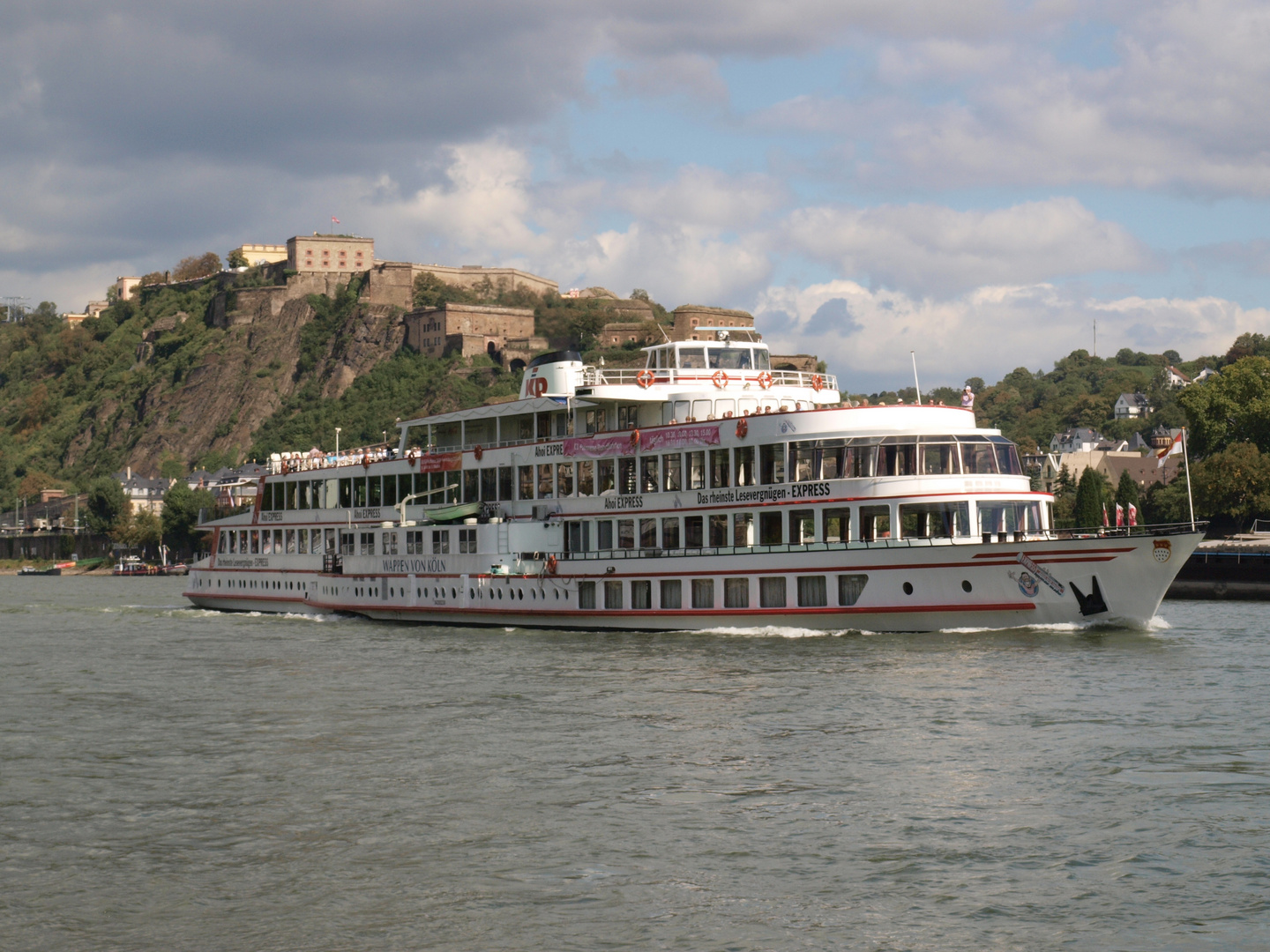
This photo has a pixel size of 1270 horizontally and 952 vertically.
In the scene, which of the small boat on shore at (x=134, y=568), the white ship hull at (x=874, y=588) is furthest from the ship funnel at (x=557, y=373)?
the small boat on shore at (x=134, y=568)

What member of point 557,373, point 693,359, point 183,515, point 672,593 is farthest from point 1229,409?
point 183,515

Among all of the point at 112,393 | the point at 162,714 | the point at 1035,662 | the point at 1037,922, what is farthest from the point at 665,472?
the point at 112,393

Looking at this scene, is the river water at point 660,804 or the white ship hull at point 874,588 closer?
the river water at point 660,804

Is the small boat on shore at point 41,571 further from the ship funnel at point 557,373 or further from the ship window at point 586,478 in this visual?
the ship window at point 586,478

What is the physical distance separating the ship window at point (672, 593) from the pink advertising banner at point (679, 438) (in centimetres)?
359

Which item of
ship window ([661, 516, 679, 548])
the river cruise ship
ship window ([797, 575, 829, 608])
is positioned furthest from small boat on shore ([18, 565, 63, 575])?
ship window ([797, 575, 829, 608])

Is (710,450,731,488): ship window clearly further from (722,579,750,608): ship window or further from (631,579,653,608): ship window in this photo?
(631,579,653,608): ship window

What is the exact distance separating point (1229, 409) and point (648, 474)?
190 ft

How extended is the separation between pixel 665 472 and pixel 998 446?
9040 mm

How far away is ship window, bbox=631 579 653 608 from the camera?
36.1 metres

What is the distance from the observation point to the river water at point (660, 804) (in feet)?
40.1

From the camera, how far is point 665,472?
1447 inches

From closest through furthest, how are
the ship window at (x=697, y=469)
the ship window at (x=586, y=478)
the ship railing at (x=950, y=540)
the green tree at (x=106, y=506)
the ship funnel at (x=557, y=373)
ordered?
the ship railing at (x=950, y=540)
the ship window at (x=697, y=469)
the ship window at (x=586, y=478)
the ship funnel at (x=557, y=373)
the green tree at (x=106, y=506)

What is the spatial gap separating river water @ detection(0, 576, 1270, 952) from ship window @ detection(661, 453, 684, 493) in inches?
315
